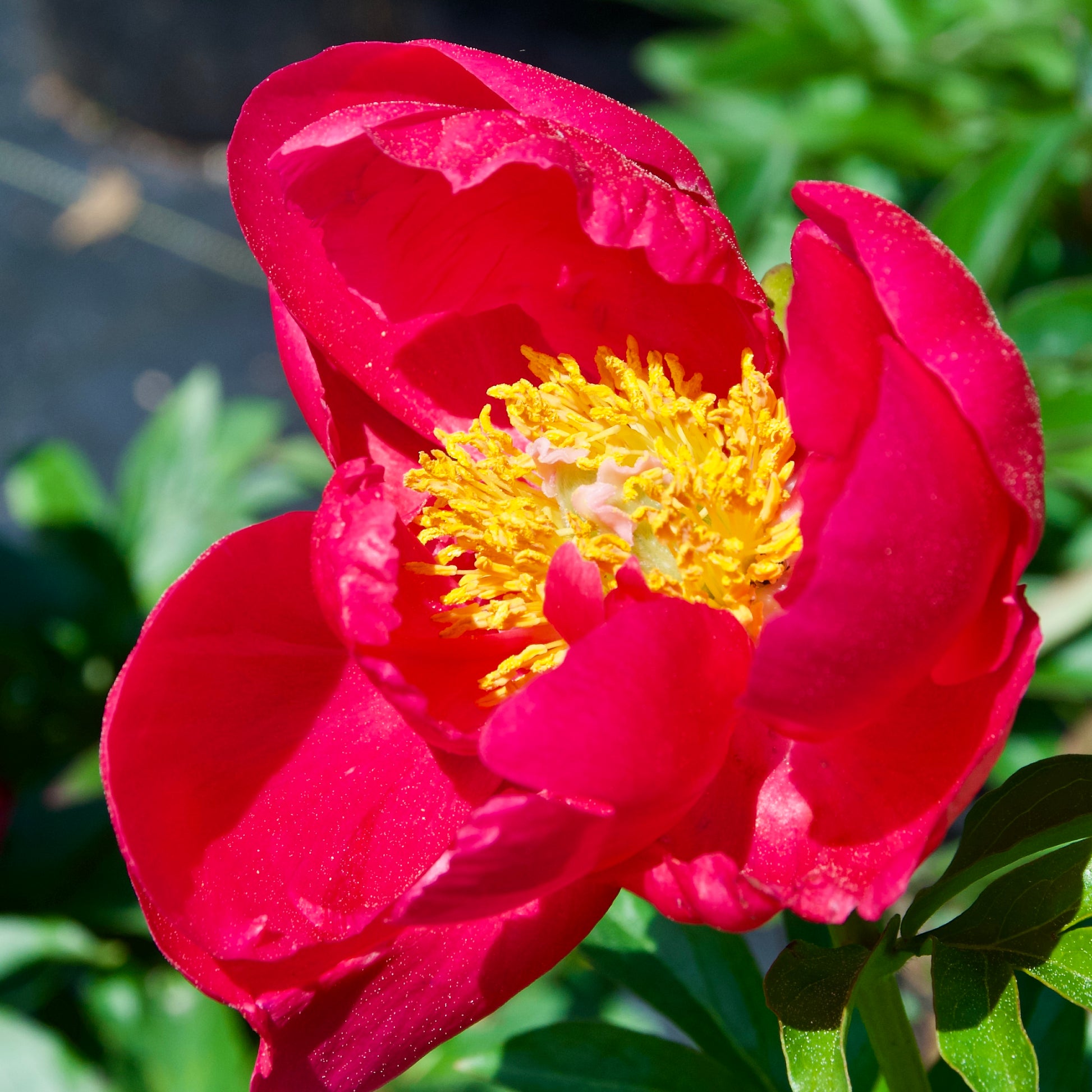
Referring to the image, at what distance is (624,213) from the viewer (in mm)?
894

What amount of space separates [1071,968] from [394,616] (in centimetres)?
51

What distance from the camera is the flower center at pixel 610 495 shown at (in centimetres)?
98

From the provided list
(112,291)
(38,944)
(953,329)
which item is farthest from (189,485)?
(112,291)

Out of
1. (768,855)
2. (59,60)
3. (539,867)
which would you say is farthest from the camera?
(59,60)

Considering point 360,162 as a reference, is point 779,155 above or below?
below

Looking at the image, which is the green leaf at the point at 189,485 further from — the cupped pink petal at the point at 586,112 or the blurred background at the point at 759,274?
the cupped pink petal at the point at 586,112

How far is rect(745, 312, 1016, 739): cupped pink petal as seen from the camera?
28.8 inches

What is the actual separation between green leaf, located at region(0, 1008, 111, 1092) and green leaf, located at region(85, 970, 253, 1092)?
0.08 meters

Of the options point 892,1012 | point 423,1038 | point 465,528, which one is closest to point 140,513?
point 465,528

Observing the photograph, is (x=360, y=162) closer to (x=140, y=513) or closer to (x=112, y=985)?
(x=112, y=985)

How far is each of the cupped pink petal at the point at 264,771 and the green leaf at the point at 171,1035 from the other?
80 cm

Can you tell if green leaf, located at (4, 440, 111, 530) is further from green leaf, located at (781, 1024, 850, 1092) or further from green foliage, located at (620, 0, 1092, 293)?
green leaf, located at (781, 1024, 850, 1092)

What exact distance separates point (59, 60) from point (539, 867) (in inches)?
204

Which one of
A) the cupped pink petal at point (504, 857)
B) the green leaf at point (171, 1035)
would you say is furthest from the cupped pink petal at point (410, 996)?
the green leaf at point (171, 1035)
